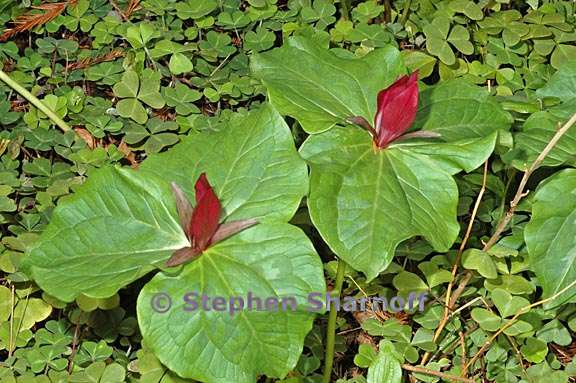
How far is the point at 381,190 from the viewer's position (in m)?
1.46

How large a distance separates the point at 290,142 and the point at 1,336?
810 mm

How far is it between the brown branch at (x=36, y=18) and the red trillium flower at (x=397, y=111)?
1407 mm

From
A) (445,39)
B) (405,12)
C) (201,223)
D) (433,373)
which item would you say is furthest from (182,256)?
(405,12)

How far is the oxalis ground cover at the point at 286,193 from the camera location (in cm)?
139

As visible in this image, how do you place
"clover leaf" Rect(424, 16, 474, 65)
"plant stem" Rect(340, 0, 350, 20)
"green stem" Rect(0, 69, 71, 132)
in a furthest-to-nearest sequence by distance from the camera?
"plant stem" Rect(340, 0, 350, 20) < "clover leaf" Rect(424, 16, 474, 65) < "green stem" Rect(0, 69, 71, 132)

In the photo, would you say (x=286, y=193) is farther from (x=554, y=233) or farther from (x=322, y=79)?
(x=554, y=233)

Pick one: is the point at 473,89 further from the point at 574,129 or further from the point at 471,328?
the point at 471,328

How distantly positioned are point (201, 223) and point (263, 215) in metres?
0.12

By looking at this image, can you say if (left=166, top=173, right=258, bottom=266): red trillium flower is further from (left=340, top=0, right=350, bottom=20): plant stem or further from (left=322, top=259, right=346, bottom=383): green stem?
(left=340, top=0, right=350, bottom=20): plant stem

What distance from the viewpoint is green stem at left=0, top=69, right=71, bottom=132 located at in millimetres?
2264

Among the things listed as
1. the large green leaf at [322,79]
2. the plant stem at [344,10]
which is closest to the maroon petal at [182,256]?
the large green leaf at [322,79]

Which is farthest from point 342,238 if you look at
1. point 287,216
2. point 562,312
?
point 562,312

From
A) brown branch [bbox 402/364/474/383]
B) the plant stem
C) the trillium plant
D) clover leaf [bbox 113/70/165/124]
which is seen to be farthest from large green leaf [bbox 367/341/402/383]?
the plant stem

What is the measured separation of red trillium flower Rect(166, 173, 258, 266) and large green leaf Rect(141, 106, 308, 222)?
0.05 m
